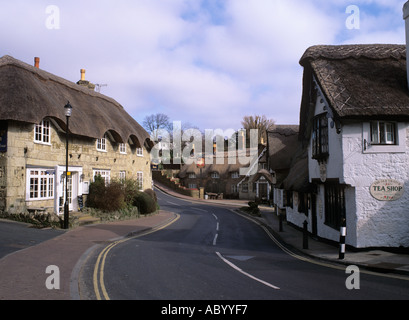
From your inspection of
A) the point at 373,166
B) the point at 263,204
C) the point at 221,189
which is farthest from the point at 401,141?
the point at 221,189

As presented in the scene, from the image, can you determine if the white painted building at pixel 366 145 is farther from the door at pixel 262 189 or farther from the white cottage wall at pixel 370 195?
the door at pixel 262 189

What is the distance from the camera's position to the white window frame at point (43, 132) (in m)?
18.5

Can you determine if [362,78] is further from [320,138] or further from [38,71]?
[38,71]

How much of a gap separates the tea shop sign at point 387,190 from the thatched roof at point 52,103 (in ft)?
51.3

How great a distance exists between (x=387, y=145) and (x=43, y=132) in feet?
56.1

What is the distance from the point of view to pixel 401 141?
40.7 ft

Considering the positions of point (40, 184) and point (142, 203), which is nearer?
point (40, 184)

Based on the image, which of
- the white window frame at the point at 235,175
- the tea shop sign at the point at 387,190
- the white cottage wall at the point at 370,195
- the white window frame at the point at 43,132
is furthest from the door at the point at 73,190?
the white window frame at the point at 235,175

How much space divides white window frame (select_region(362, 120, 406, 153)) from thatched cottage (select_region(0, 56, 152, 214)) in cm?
1508

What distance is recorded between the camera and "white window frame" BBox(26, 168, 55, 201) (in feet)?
58.3

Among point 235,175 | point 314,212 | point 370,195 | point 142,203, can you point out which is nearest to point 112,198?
point 142,203

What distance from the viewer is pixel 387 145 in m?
12.4

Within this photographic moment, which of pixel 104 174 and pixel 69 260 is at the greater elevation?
pixel 104 174
